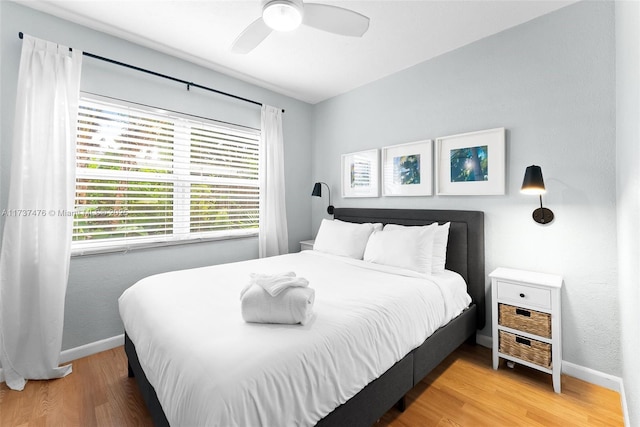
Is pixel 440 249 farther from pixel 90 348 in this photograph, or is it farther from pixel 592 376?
pixel 90 348

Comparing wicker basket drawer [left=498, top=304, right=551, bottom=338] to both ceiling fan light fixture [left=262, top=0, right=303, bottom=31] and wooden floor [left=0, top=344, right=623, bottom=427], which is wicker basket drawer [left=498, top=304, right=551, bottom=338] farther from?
ceiling fan light fixture [left=262, top=0, right=303, bottom=31]

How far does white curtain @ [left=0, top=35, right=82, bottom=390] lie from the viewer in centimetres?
197

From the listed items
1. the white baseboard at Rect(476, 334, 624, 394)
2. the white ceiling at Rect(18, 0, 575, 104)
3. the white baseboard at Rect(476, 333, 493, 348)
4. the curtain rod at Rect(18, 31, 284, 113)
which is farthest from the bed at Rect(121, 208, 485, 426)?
the curtain rod at Rect(18, 31, 284, 113)

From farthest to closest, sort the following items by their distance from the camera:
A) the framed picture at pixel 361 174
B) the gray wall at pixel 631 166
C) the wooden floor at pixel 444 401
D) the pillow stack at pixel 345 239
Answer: the framed picture at pixel 361 174 → the pillow stack at pixel 345 239 → the wooden floor at pixel 444 401 → the gray wall at pixel 631 166

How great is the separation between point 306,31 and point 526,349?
2.94 m

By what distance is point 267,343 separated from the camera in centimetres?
114

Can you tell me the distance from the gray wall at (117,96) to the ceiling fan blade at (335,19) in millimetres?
1759

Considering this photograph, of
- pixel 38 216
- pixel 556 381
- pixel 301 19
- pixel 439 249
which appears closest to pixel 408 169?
pixel 439 249

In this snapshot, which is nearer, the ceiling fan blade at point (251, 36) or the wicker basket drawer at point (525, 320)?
the ceiling fan blade at point (251, 36)

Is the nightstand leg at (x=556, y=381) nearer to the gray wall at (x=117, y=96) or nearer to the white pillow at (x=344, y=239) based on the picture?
the white pillow at (x=344, y=239)

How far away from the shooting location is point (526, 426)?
5.20 feet

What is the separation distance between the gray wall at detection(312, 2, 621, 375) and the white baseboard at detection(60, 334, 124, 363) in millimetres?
3226

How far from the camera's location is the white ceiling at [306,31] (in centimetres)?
208

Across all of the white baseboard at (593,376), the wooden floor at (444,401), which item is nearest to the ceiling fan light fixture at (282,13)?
the wooden floor at (444,401)
